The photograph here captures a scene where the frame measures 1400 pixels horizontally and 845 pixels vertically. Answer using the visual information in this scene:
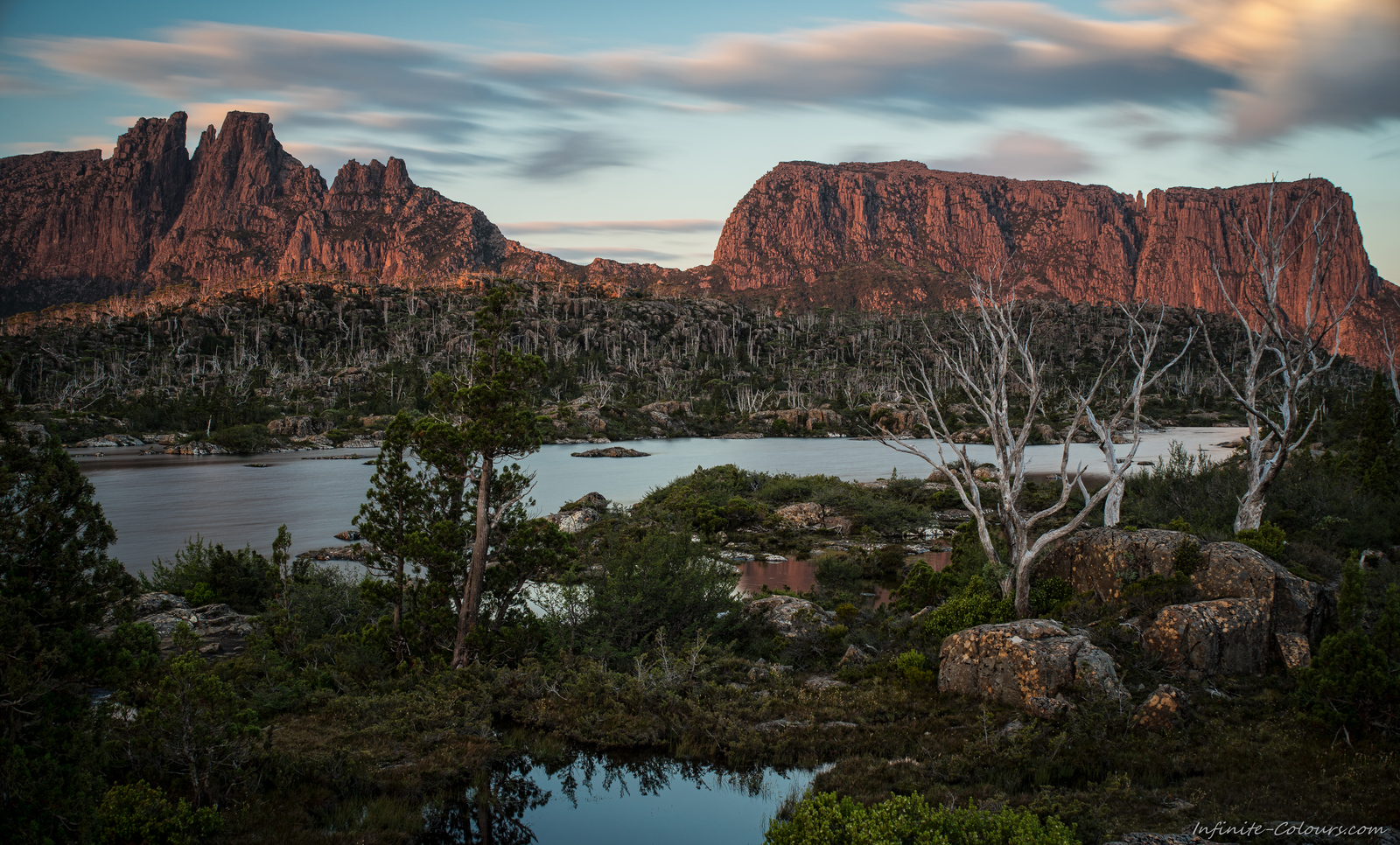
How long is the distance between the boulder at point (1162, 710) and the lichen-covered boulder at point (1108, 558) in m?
3.32

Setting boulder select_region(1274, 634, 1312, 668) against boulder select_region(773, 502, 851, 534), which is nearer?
boulder select_region(1274, 634, 1312, 668)

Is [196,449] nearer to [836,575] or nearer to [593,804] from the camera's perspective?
[836,575]

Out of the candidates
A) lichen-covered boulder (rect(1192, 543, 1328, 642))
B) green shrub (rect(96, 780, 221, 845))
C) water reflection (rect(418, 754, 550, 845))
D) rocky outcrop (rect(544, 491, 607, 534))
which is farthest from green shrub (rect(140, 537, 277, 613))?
lichen-covered boulder (rect(1192, 543, 1328, 642))

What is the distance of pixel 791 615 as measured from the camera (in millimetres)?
16344

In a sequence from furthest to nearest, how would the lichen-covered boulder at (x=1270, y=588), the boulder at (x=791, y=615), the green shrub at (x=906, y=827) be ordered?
the boulder at (x=791, y=615)
the lichen-covered boulder at (x=1270, y=588)
the green shrub at (x=906, y=827)

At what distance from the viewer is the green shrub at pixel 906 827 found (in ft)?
22.1

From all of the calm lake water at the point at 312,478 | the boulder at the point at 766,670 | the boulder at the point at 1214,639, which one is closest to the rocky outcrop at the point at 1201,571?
the boulder at the point at 1214,639

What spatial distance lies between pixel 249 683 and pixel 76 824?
627 centimetres

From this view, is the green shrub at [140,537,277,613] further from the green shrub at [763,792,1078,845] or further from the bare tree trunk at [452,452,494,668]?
the green shrub at [763,792,1078,845]

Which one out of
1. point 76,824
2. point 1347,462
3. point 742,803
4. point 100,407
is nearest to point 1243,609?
point 742,803

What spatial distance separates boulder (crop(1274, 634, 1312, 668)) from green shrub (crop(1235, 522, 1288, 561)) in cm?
273

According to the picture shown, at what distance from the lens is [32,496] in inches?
275

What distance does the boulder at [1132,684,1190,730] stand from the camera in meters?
10.0

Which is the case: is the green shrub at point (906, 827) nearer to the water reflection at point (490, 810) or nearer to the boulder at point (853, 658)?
the water reflection at point (490, 810)
